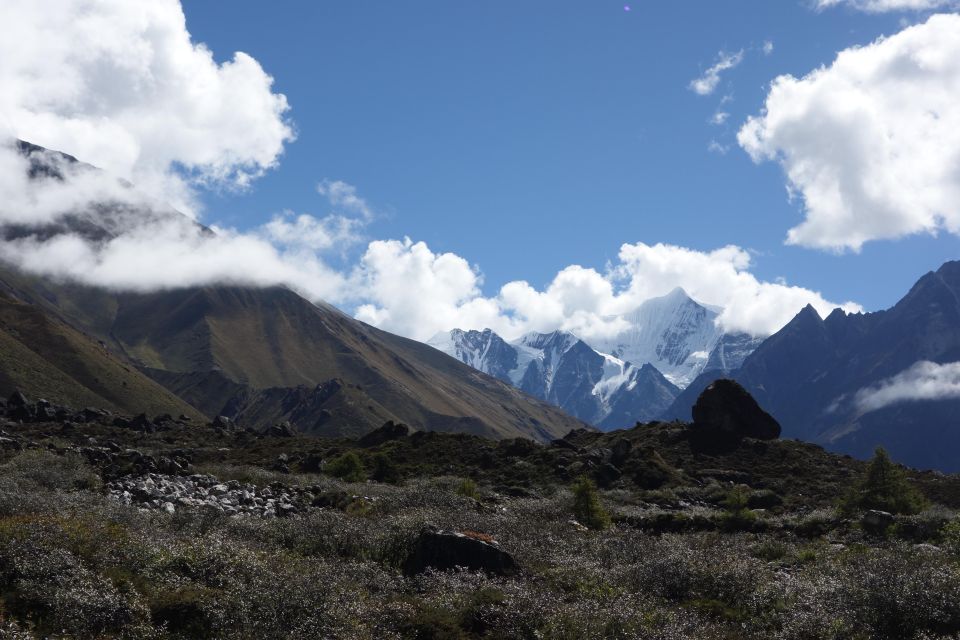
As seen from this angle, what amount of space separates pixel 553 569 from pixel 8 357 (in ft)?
552

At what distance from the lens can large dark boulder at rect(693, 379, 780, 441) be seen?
6938 centimetres

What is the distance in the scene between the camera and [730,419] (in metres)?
69.9

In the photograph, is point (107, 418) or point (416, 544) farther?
point (107, 418)

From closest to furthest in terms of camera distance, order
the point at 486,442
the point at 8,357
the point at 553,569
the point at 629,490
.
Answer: the point at 553,569, the point at 629,490, the point at 486,442, the point at 8,357

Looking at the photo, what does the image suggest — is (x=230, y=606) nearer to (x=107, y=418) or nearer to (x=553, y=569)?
(x=553, y=569)

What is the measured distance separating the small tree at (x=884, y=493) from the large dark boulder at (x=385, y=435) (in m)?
49.7

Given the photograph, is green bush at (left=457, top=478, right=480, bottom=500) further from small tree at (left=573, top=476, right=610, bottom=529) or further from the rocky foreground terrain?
small tree at (left=573, top=476, right=610, bottom=529)

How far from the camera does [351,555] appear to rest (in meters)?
20.6

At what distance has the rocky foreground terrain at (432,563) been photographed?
13438 millimetres

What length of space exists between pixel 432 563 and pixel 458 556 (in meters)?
0.73

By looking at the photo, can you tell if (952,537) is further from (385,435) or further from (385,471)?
(385,435)

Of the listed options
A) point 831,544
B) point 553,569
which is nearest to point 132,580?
point 553,569

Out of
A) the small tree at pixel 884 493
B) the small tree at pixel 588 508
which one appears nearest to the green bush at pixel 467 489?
the small tree at pixel 588 508

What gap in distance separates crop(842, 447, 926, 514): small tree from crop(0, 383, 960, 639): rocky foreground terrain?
111 mm
